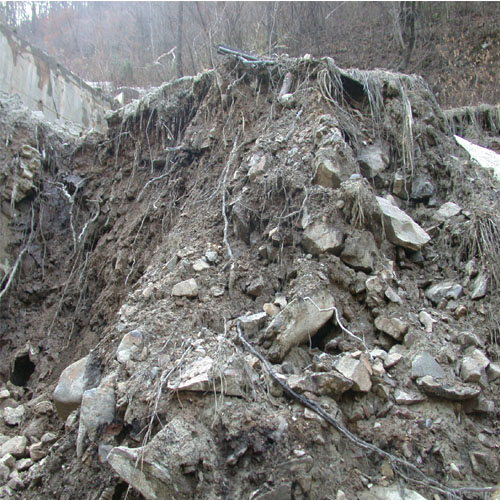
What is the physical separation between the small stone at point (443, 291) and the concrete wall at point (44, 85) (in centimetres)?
554

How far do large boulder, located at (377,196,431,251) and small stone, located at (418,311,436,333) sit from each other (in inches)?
24.0

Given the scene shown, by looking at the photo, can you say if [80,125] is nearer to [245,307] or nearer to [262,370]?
[245,307]

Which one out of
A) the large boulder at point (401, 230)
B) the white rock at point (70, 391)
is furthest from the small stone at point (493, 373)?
the white rock at point (70, 391)

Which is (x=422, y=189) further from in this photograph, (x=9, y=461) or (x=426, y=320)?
(x=9, y=461)

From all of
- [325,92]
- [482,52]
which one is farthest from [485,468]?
[482,52]

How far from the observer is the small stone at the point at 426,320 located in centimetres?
251

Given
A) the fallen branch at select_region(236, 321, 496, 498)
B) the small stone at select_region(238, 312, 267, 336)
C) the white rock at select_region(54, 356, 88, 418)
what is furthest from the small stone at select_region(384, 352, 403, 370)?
the white rock at select_region(54, 356, 88, 418)

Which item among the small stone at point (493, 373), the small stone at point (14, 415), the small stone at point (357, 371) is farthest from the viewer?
the small stone at point (14, 415)

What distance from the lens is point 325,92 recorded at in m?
3.81

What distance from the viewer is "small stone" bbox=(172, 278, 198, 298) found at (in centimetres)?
272

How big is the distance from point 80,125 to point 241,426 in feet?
19.5

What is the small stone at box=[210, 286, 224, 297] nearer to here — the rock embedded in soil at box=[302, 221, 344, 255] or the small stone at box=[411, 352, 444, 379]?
the rock embedded in soil at box=[302, 221, 344, 255]

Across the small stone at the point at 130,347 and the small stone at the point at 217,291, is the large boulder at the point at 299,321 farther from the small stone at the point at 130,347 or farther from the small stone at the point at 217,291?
the small stone at the point at 130,347

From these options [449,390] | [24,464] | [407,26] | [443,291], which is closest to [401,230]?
[443,291]
